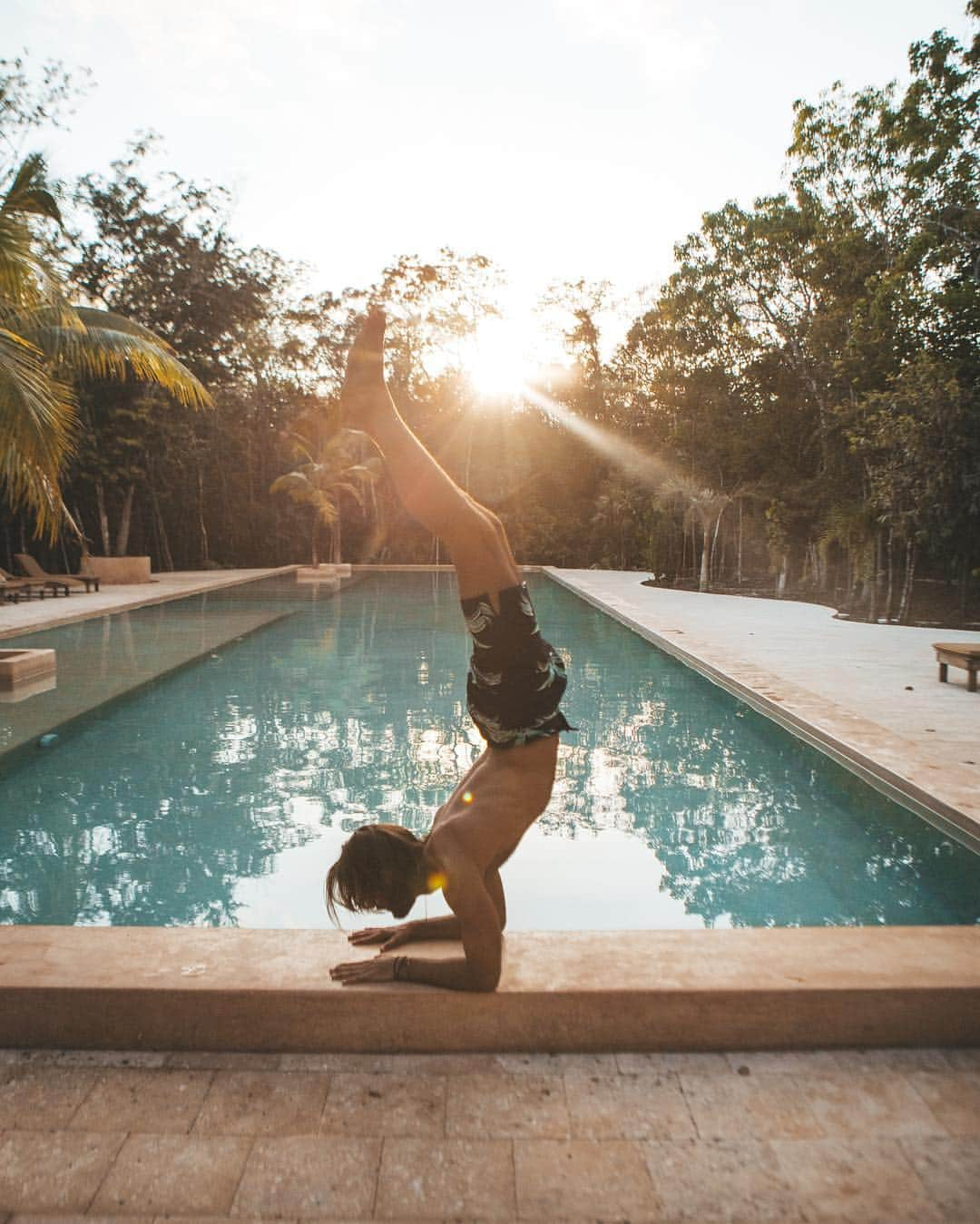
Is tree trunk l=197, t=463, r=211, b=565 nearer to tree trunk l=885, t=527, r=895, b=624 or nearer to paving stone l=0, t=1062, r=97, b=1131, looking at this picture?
tree trunk l=885, t=527, r=895, b=624

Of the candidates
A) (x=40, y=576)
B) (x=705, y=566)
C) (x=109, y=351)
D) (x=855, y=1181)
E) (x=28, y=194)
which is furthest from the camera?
(x=705, y=566)

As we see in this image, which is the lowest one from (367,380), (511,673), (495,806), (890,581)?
(495,806)

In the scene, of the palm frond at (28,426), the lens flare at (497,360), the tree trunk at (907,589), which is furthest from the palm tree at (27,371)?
the lens flare at (497,360)

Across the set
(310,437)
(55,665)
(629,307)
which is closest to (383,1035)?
(55,665)

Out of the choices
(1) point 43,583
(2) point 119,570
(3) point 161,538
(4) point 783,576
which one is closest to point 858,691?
(1) point 43,583

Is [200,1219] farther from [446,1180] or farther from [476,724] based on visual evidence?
[476,724]

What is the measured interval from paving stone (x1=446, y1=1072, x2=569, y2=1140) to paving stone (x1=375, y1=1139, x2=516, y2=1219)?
0.04 metres

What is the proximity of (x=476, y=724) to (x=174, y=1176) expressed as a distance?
951 mm

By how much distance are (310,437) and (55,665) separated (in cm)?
2128

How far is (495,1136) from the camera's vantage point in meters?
1.68

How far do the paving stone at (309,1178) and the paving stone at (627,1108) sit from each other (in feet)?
1.27

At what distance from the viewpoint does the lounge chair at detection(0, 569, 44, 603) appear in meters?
13.4

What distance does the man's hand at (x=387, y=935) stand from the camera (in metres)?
2.26

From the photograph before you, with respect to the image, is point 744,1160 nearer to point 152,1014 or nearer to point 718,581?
point 152,1014
